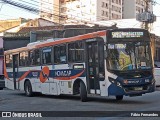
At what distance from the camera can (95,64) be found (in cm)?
1593

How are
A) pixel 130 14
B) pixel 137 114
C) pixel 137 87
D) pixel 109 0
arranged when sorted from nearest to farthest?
pixel 137 114, pixel 137 87, pixel 109 0, pixel 130 14

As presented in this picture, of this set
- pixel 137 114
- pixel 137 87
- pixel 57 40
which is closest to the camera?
pixel 137 114

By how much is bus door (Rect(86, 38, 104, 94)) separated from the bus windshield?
45cm

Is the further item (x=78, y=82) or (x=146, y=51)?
(x=78, y=82)

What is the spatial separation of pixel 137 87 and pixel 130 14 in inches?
5879

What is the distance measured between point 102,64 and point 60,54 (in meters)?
3.52

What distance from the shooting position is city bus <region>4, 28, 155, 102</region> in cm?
1506

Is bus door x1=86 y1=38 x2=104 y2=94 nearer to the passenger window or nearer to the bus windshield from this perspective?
the bus windshield

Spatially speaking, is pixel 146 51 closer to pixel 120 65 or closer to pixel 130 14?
pixel 120 65

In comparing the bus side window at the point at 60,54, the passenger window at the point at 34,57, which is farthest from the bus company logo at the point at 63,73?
the passenger window at the point at 34,57

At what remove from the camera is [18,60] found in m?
23.1

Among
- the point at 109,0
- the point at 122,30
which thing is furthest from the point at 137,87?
the point at 109,0

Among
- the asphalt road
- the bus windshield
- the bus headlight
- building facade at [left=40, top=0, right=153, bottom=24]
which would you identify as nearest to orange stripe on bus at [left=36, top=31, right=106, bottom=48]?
the bus windshield

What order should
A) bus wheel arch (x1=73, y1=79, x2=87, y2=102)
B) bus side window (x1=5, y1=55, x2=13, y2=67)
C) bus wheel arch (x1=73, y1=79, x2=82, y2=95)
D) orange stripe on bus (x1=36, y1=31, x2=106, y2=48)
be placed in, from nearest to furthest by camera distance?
1. orange stripe on bus (x1=36, y1=31, x2=106, y2=48)
2. bus wheel arch (x1=73, y1=79, x2=87, y2=102)
3. bus wheel arch (x1=73, y1=79, x2=82, y2=95)
4. bus side window (x1=5, y1=55, x2=13, y2=67)
